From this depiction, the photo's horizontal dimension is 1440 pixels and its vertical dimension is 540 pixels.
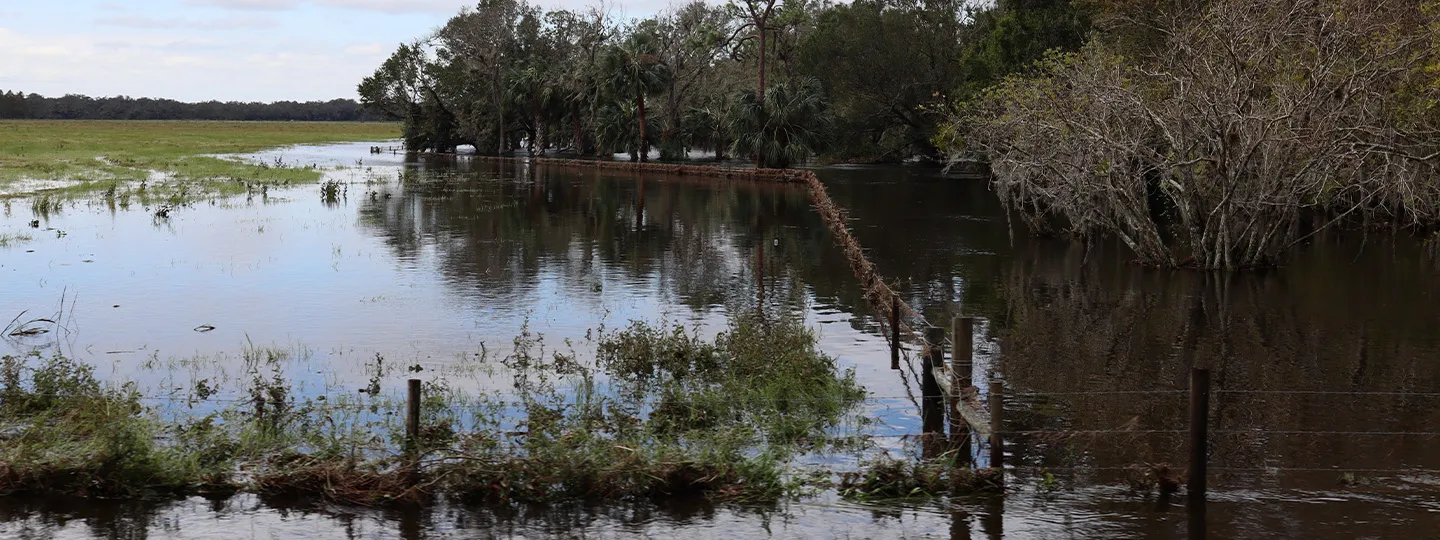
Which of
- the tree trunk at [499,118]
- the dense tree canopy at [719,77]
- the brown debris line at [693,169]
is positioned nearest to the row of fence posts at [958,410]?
the dense tree canopy at [719,77]

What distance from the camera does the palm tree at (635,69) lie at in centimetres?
6469

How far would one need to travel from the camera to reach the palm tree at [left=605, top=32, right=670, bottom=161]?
64.7 metres

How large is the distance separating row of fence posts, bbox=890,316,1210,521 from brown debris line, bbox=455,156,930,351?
0.38 m

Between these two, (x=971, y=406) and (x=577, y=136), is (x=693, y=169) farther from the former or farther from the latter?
(x=971, y=406)

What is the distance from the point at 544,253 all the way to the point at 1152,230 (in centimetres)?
1243

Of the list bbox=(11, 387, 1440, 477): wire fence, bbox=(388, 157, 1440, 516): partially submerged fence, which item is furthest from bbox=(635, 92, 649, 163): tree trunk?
bbox=(11, 387, 1440, 477): wire fence

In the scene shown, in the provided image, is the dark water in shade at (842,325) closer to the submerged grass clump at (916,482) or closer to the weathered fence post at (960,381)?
the submerged grass clump at (916,482)

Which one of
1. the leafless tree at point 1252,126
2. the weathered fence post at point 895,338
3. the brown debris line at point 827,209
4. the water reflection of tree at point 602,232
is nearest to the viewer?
the weathered fence post at point 895,338

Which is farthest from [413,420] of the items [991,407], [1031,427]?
[1031,427]

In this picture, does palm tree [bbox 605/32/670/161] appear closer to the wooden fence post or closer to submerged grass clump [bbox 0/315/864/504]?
submerged grass clump [bbox 0/315/864/504]

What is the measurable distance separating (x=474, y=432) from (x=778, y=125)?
152 feet

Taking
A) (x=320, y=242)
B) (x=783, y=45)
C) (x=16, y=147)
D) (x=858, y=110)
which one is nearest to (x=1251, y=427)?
(x=320, y=242)

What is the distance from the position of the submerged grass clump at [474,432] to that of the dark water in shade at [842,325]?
0.26 meters

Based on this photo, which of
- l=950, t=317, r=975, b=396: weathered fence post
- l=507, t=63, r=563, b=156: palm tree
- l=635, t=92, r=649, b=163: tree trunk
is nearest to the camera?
l=950, t=317, r=975, b=396: weathered fence post
